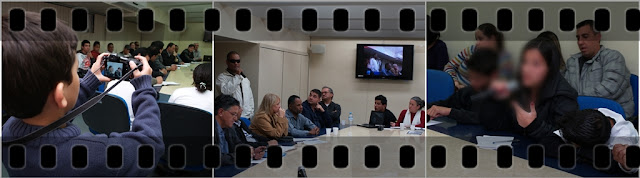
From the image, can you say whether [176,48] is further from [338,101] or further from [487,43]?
[487,43]

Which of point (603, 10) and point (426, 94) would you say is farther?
point (426, 94)

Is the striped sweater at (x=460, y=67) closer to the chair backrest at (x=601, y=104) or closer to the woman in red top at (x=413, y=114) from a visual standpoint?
the woman in red top at (x=413, y=114)

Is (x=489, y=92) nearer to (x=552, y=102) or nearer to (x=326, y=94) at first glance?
(x=552, y=102)

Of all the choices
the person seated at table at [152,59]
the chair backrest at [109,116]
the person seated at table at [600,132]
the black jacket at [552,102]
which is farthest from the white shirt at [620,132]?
the chair backrest at [109,116]

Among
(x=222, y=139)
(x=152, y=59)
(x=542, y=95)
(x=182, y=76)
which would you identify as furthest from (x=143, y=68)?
(x=542, y=95)

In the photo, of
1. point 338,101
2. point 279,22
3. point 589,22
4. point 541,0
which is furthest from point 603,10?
point 279,22

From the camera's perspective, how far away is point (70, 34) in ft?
7.14

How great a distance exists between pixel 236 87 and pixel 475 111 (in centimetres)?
121

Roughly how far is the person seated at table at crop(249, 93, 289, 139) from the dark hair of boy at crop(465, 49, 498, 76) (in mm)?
964

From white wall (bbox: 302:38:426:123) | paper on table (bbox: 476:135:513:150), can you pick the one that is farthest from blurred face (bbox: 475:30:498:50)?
paper on table (bbox: 476:135:513:150)

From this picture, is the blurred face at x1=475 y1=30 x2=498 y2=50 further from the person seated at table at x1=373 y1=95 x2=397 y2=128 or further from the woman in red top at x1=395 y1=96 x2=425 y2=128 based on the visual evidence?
the person seated at table at x1=373 y1=95 x2=397 y2=128

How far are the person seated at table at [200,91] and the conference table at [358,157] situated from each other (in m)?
0.37

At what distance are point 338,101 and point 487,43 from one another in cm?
76

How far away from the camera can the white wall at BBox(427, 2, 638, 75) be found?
221 centimetres
